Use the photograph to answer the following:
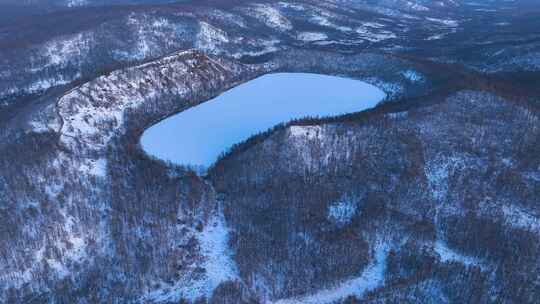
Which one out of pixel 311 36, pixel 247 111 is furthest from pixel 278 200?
pixel 311 36

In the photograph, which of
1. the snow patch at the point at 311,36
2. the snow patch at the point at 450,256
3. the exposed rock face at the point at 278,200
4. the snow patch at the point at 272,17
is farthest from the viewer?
the snow patch at the point at 272,17

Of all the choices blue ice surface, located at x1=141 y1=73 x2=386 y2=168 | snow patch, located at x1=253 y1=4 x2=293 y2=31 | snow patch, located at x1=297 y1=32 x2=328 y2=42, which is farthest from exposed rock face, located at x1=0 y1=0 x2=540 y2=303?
snow patch, located at x1=253 y1=4 x2=293 y2=31

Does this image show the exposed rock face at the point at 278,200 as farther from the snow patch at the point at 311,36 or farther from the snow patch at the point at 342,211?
the snow patch at the point at 311,36

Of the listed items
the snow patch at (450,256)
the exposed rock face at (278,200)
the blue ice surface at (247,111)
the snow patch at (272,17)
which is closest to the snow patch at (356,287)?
the exposed rock face at (278,200)

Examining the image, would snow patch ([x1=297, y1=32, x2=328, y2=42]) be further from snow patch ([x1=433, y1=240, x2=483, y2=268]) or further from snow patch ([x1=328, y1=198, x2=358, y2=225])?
snow patch ([x1=433, y1=240, x2=483, y2=268])

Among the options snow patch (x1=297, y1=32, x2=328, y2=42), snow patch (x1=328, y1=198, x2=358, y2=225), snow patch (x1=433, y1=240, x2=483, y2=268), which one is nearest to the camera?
snow patch (x1=433, y1=240, x2=483, y2=268)
